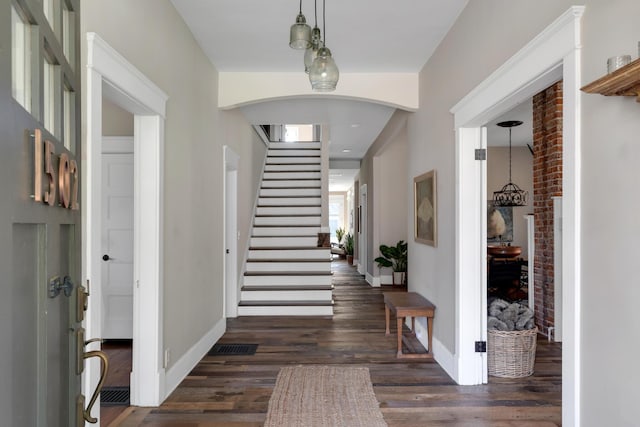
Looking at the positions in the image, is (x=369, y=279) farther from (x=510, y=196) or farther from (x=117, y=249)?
(x=117, y=249)

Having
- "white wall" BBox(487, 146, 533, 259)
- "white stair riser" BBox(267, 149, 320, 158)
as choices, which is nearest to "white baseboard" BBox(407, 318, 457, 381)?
"white wall" BBox(487, 146, 533, 259)

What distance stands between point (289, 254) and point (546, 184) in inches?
143

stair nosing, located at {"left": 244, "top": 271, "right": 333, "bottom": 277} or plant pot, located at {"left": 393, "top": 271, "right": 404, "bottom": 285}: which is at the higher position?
stair nosing, located at {"left": 244, "top": 271, "right": 333, "bottom": 277}

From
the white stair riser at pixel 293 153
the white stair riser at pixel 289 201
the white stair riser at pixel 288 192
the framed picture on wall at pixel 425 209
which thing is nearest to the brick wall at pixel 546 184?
the framed picture on wall at pixel 425 209

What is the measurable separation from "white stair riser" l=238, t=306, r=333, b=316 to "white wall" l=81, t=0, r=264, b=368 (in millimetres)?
944

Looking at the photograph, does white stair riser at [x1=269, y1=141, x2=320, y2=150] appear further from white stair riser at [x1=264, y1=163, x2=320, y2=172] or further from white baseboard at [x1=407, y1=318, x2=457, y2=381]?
white baseboard at [x1=407, y1=318, x2=457, y2=381]

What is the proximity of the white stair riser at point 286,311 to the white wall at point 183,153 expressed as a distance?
944 mm

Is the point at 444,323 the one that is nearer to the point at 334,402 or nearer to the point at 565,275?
the point at 334,402

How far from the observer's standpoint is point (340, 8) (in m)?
2.99

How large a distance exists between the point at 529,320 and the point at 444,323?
67 cm

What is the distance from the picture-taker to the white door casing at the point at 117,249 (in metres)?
4.09

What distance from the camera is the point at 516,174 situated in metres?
8.16

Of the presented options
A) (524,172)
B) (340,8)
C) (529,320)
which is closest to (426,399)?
(529,320)

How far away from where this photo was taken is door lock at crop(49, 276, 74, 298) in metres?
0.90
